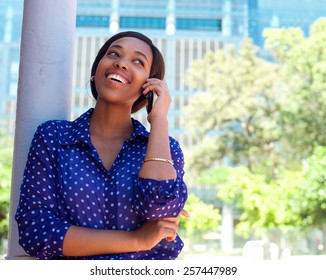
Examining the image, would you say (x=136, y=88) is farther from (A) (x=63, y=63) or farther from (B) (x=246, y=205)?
(B) (x=246, y=205)

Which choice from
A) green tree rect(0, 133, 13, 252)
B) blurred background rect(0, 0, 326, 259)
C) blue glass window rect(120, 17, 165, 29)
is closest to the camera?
green tree rect(0, 133, 13, 252)

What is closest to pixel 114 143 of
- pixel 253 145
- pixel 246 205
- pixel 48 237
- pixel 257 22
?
pixel 48 237

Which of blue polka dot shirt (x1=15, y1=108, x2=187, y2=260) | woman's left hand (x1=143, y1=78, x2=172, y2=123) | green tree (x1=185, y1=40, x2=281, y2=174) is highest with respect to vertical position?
green tree (x1=185, y1=40, x2=281, y2=174)

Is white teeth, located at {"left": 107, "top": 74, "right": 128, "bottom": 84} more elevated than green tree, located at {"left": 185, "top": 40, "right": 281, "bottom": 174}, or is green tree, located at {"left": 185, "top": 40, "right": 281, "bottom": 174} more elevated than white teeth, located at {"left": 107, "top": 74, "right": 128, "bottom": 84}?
green tree, located at {"left": 185, "top": 40, "right": 281, "bottom": 174}

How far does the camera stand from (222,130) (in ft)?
49.3

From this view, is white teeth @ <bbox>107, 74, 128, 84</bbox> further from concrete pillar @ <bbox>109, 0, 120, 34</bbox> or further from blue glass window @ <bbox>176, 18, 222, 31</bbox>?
blue glass window @ <bbox>176, 18, 222, 31</bbox>

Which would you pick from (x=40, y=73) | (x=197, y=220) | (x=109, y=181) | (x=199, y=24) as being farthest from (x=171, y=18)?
(x=109, y=181)

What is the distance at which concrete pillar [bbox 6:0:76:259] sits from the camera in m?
1.07

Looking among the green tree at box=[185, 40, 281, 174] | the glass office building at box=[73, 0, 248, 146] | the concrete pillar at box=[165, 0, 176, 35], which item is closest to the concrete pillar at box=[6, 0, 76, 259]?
the green tree at box=[185, 40, 281, 174]

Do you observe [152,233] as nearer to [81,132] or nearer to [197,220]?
[81,132]

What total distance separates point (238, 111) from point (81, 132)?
1377 cm

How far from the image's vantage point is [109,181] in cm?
87

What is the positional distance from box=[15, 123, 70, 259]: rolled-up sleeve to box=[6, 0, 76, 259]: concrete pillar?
0.21m

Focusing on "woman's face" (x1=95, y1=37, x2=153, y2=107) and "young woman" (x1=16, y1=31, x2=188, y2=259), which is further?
"woman's face" (x1=95, y1=37, x2=153, y2=107)
